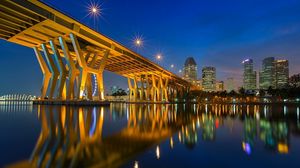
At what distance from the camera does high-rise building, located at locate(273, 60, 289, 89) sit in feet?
612

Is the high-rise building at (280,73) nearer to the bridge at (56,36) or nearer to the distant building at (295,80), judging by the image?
the distant building at (295,80)

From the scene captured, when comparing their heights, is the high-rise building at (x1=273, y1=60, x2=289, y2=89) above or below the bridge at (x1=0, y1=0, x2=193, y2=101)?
above

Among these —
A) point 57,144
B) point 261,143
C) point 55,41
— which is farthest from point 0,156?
point 55,41

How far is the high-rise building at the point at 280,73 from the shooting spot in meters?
186

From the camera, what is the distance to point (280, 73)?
190875 millimetres

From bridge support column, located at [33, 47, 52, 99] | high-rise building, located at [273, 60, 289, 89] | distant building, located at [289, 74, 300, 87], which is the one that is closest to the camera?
bridge support column, located at [33, 47, 52, 99]

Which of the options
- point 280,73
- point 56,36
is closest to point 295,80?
point 280,73

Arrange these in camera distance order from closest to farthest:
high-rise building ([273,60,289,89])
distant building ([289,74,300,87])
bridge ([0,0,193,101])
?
bridge ([0,0,193,101])
distant building ([289,74,300,87])
high-rise building ([273,60,289,89])

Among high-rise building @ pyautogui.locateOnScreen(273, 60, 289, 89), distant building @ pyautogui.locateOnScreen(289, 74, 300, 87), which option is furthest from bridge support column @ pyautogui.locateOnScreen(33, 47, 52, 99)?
high-rise building @ pyautogui.locateOnScreen(273, 60, 289, 89)

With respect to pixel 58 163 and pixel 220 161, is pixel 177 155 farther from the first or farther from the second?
pixel 58 163

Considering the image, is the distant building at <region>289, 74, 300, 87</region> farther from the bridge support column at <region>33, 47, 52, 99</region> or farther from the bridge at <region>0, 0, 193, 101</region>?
the bridge support column at <region>33, 47, 52, 99</region>

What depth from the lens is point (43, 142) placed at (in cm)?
665

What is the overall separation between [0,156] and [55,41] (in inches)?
1401

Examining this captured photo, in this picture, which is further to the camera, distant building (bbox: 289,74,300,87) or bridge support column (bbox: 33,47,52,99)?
distant building (bbox: 289,74,300,87)
